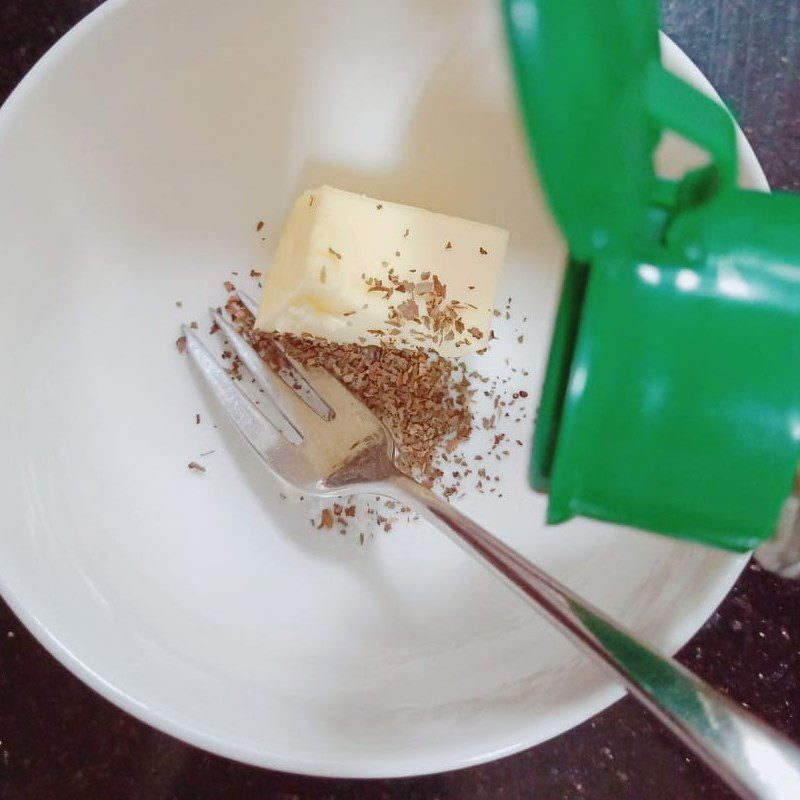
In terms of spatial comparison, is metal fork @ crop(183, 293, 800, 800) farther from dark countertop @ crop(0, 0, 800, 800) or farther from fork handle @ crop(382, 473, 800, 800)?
dark countertop @ crop(0, 0, 800, 800)

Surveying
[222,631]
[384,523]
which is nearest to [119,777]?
[222,631]

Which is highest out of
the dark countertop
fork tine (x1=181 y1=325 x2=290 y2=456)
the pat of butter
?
the pat of butter

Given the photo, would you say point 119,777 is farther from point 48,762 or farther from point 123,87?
point 123,87

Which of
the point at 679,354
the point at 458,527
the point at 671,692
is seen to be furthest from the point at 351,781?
the point at 679,354

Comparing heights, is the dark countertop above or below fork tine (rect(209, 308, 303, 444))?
below

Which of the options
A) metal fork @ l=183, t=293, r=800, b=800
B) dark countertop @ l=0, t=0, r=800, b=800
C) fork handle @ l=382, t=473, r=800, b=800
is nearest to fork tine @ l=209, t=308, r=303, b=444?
metal fork @ l=183, t=293, r=800, b=800

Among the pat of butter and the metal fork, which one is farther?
the pat of butter
